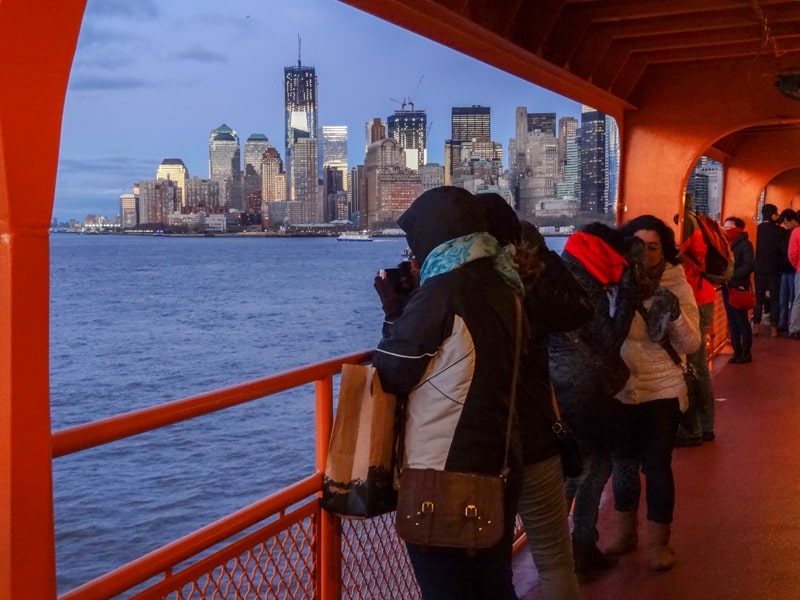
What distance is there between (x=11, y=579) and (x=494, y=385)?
1.23 meters

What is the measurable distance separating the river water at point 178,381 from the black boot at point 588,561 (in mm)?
1894

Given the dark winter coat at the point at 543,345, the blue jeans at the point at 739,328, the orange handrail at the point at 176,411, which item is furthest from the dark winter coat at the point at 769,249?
the orange handrail at the point at 176,411

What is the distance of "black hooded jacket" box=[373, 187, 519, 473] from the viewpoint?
2453mm

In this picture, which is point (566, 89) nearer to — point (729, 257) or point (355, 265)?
point (729, 257)

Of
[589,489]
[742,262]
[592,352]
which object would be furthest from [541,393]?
[742,262]

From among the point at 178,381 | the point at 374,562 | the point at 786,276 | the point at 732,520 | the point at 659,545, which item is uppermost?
the point at 786,276

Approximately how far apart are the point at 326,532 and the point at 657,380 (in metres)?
1.82

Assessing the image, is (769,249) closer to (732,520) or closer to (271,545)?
(732,520)

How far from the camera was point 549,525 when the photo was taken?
3.14 metres

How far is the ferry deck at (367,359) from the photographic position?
193 cm

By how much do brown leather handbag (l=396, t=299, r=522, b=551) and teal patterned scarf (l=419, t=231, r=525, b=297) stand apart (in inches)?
20.7

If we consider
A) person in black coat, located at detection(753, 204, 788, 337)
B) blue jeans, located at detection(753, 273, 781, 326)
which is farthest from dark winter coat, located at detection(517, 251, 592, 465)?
blue jeans, located at detection(753, 273, 781, 326)

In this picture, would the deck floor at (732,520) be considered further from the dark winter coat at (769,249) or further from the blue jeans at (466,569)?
the dark winter coat at (769,249)

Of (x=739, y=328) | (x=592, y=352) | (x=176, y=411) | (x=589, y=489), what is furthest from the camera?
(x=739, y=328)
